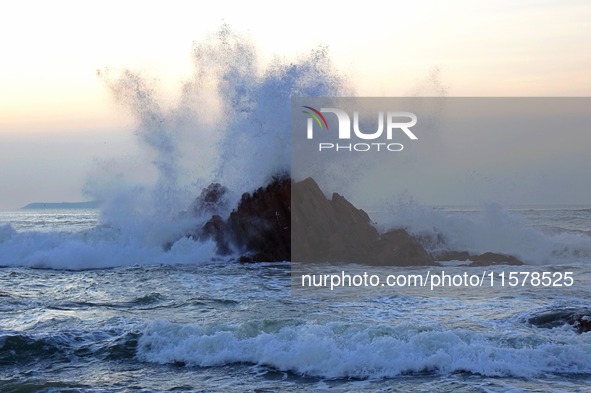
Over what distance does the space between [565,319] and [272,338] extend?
4.45 metres

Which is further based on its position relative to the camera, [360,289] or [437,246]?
[437,246]

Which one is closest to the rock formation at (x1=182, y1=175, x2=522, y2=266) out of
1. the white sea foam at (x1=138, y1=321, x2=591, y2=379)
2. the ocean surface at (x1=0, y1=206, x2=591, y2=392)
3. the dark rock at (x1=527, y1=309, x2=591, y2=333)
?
the ocean surface at (x1=0, y1=206, x2=591, y2=392)

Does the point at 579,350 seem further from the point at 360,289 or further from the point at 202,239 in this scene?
the point at 202,239

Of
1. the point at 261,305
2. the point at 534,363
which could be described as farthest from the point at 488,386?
the point at 261,305

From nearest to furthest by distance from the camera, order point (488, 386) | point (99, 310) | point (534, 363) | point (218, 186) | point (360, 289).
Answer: point (488, 386)
point (534, 363)
point (99, 310)
point (360, 289)
point (218, 186)

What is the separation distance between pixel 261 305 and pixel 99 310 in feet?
9.51

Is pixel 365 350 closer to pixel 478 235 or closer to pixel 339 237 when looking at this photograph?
pixel 339 237

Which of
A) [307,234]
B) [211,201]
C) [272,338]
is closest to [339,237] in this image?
[307,234]

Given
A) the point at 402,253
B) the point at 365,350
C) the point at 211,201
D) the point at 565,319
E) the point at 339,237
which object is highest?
the point at 211,201

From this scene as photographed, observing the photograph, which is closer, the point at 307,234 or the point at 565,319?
the point at 565,319

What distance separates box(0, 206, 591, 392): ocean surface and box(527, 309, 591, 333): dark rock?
17 centimetres

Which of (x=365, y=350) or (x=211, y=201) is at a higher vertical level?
(x=211, y=201)

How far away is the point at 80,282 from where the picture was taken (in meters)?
15.8

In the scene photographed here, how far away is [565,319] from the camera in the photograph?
999cm
